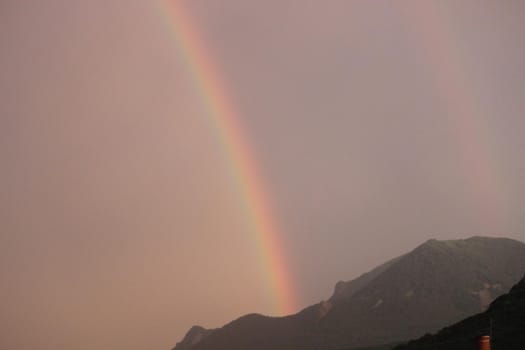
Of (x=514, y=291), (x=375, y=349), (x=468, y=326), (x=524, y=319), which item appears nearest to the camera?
(x=524, y=319)

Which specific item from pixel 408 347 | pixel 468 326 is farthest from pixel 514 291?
→ pixel 408 347

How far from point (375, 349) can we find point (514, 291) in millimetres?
55373

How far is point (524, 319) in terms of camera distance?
3688 inches

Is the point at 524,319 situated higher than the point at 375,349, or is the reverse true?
the point at 524,319

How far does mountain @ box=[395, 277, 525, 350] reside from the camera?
8088 centimetres

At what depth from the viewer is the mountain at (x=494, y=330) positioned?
265 feet

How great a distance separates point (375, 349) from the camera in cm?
16488

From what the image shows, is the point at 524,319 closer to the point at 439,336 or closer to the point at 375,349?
the point at 439,336

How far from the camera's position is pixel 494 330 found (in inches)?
3578

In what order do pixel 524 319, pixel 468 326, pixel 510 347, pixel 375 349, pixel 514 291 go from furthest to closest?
pixel 375 349 → pixel 514 291 → pixel 468 326 → pixel 524 319 → pixel 510 347

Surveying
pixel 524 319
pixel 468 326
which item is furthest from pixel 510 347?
pixel 468 326

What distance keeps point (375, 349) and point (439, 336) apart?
192ft

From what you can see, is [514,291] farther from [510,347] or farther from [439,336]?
[510,347]

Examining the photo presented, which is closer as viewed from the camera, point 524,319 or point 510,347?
point 510,347
